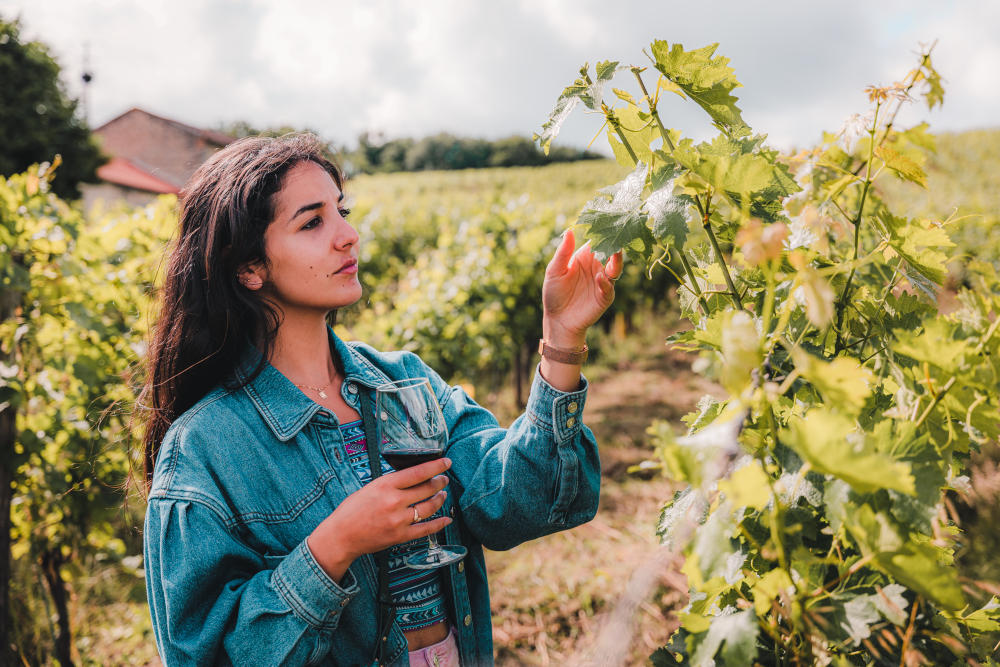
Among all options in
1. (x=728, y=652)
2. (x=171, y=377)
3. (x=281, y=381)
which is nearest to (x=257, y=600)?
(x=281, y=381)

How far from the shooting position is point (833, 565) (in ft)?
2.56

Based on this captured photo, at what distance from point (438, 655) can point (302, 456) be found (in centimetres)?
61

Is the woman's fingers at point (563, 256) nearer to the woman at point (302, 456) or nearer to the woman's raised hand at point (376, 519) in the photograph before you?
the woman at point (302, 456)

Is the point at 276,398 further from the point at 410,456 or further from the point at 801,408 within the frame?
the point at 801,408

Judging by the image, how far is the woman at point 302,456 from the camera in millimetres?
1304

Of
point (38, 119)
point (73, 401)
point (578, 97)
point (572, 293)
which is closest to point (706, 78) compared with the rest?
point (578, 97)

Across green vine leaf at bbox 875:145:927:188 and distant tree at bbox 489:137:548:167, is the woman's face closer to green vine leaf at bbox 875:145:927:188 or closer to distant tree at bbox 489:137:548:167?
green vine leaf at bbox 875:145:927:188

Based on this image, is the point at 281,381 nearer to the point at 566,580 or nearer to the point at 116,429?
the point at 116,429

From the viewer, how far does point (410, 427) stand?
135 centimetres

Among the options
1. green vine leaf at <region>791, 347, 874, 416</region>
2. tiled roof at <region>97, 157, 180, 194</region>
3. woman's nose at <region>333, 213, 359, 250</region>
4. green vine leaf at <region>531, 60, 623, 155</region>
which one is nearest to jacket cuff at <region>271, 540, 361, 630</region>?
woman's nose at <region>333, 213, 359, 250</region>

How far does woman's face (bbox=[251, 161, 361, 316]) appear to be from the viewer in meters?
1.67

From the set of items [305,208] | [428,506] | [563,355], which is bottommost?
[428,506]

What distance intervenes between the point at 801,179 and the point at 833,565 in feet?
2.97

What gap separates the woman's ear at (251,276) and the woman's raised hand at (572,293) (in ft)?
2.62
